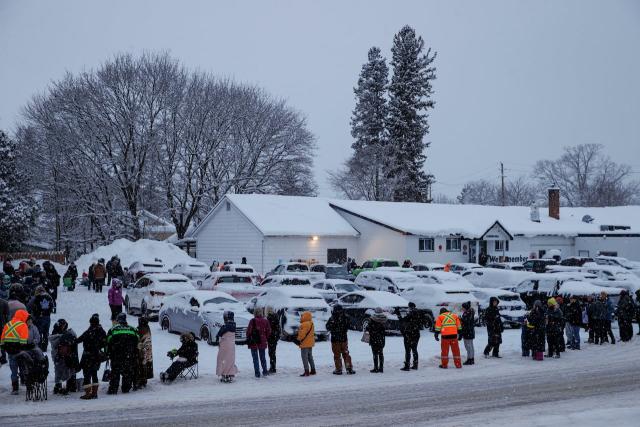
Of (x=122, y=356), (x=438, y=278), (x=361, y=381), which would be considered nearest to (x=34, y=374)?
(x=122, y=356)

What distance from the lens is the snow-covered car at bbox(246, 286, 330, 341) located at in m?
20.0

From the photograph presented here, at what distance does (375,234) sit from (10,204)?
34624 millimetres

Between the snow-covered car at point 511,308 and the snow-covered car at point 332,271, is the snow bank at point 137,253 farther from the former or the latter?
the snow-covered car at point 511,308

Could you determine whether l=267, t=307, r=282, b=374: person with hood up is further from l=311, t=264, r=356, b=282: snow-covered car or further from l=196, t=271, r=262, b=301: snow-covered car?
l=311, t=264, r=356, b=282: snow-covered car

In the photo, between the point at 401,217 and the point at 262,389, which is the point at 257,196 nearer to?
the point at 401,217

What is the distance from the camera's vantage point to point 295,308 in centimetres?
2008

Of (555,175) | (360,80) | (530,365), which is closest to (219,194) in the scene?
(360,80)

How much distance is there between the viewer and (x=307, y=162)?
6166 cm

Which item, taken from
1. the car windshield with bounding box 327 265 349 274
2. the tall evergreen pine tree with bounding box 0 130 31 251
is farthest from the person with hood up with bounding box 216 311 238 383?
the tall evergreen pine tree with bounding box 0 130 31 251

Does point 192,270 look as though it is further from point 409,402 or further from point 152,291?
point 409,402

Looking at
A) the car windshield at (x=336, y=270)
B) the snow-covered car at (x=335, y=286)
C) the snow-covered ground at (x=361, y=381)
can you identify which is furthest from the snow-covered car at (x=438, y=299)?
the car windshield at (x=336, y=270)

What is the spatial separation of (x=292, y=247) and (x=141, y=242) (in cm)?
1003

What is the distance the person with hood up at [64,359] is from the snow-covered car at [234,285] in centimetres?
1234

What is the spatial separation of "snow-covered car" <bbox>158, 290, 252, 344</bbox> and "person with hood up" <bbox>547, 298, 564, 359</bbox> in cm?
839
